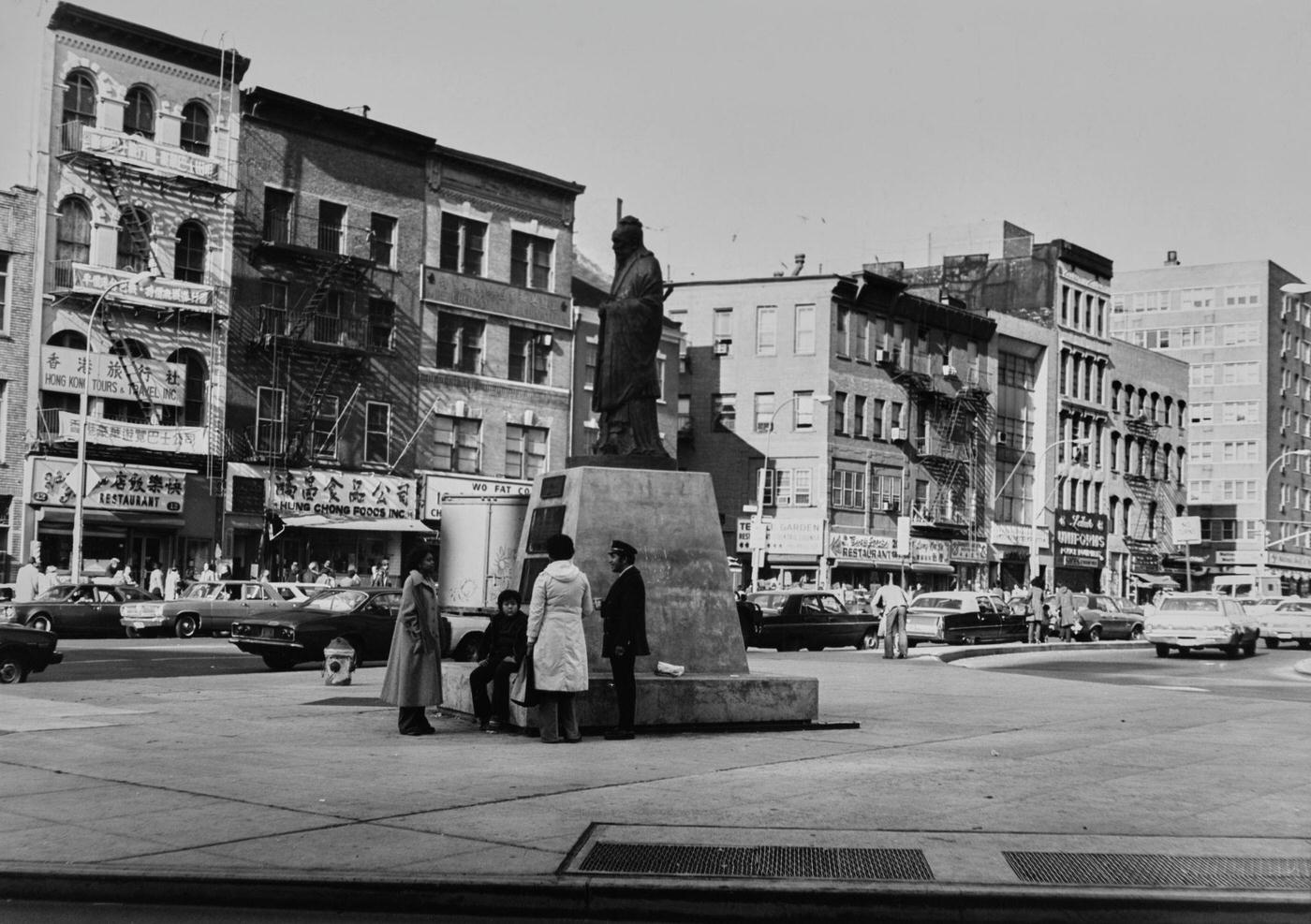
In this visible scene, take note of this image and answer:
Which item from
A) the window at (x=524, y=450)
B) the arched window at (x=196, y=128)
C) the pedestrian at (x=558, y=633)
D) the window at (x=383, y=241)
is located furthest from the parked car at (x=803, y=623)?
the pedestrian at (x=558, y=633)

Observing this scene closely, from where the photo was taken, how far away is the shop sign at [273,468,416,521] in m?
46.0

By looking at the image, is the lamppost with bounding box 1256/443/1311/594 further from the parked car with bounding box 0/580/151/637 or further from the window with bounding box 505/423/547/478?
the parked car with bounding box 0/580/151/637

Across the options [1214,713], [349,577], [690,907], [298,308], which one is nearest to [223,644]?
[349,577]

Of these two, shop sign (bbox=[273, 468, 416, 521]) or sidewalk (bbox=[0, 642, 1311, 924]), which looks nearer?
sidewalk (bbox=[0, 642, 1311, 924])

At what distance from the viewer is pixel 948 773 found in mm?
11453

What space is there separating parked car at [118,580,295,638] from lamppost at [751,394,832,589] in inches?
821

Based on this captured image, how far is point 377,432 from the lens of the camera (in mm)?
49906

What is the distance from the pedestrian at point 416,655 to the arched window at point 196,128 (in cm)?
3461

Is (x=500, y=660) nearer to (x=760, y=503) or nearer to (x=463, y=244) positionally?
(x=463, y=244)

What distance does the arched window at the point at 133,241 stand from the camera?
1694 inches

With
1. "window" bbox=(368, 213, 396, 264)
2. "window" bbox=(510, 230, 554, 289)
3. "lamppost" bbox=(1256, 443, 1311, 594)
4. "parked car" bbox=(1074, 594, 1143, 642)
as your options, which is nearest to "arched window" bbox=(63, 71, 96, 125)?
"window" bbox=(368, 213, 396, 264)

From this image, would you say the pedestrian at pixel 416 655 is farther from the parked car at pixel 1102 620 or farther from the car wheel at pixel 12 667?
the parked car at pixel 1102 620

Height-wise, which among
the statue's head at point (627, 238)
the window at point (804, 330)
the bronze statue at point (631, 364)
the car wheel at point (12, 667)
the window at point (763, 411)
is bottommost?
the car wheel at point (12, 667)

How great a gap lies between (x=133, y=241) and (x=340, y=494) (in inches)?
381
